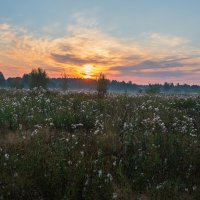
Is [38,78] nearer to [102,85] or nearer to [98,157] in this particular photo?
[102,85]

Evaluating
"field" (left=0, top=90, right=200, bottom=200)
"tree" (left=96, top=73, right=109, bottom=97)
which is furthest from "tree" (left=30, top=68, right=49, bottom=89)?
"field" (left=0, top=90, right=200, bottom=200)

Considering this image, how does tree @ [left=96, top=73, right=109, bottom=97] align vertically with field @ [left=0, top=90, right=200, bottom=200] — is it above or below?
above

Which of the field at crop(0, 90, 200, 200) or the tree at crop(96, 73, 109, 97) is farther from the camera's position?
the tree at crop(96, 73, 109, 97)

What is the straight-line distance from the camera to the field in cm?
841

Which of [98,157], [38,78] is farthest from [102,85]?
[38,78]

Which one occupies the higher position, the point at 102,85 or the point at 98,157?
the point at 102,85

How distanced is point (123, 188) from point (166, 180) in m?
1.23

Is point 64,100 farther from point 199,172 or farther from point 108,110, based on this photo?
point 199,172

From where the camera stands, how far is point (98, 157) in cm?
973

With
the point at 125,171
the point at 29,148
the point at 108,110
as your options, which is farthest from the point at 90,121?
the point at 125,171

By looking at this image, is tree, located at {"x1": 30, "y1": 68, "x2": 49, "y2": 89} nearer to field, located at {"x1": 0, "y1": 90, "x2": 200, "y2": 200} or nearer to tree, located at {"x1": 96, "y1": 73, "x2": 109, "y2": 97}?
tree, located at {"x1": 96, "y1": 73, "x2": 109, "y2": 97}

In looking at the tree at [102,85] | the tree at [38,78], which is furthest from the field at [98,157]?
the tree at [38,78]

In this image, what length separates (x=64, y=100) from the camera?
1878 cm

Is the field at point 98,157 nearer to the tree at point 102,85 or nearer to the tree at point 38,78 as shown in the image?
the tree at point 102,85
